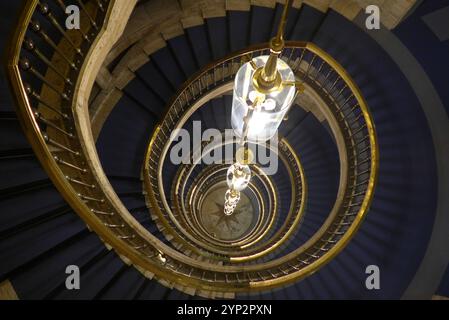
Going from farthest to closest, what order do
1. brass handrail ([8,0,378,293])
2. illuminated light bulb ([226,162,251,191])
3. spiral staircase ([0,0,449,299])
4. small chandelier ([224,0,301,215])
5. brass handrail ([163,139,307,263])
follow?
brass handrail ([163,139,307,263])
illuminated light bulb ([226,162,251,191])
spiral staircase ([0,0,449,299])
brass handrail ([8,0,378,293])
small chandelier ([224,0,301,215])

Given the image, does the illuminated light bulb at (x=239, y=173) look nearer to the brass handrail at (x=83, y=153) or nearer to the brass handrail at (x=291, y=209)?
Result: the brass handrail at (x=83, y=153)

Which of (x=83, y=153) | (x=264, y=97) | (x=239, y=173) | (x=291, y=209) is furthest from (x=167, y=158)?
(x=264, y=97)

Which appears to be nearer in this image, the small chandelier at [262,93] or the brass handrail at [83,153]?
the small chandelier at [262,93]

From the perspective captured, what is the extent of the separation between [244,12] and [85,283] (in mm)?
5769

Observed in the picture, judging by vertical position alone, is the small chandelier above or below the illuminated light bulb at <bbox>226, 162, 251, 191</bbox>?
above

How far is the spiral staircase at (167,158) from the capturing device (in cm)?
274

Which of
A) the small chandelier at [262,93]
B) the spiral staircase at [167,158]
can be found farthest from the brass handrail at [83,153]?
the small chandelier at [262,93]

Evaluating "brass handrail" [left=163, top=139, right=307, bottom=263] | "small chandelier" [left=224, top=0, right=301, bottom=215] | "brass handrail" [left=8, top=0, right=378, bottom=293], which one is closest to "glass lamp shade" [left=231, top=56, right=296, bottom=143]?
"small chandelier" [left=224, top=0, right=301, bottom=215]

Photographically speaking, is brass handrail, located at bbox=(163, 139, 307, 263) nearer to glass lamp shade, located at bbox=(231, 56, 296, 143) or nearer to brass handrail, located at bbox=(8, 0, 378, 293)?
brass handrail, located at bbox=(8, 0, 378, 293)

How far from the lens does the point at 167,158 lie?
8.02m

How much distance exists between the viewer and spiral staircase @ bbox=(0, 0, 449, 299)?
2.74m

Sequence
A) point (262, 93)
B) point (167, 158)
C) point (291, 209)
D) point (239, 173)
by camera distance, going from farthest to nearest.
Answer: point (291, 209) → point (167, 158) → point (239, 173) → point (262, 93)

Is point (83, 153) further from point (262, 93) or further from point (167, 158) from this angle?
point (167, 158)
